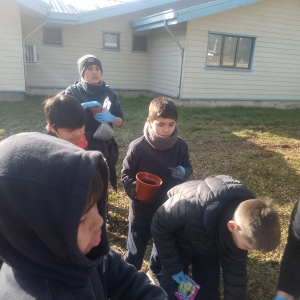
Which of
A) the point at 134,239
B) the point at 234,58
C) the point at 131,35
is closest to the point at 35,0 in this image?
the point at 131,35

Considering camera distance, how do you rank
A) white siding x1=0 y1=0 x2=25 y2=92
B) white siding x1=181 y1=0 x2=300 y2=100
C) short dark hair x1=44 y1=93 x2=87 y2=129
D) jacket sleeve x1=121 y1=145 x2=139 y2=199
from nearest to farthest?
short dark hair x1=44 y1=93 x2=87 y2=129 < jacket sleeve x1=121 y1=145 x2=139 y2=199 < white siding x1=0 y1=0 x2=25 y2=92 < white siding x1=181 y1=0 x2=300 y2=100

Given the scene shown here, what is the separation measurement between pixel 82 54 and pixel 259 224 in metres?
10.9

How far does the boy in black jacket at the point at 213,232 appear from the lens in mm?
1556

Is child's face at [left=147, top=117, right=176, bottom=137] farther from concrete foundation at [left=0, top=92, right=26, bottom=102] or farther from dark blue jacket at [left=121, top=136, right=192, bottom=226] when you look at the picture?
concrete foundation at [left=0, top=92, right=26, bottom=102]

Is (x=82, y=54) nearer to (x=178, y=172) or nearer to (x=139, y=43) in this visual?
(x=139, y=43)

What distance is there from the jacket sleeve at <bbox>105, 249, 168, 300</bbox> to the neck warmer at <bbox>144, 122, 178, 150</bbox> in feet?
3.39

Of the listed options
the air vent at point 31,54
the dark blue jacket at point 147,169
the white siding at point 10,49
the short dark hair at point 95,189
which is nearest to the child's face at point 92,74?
the dark blue jacket at point 147,169

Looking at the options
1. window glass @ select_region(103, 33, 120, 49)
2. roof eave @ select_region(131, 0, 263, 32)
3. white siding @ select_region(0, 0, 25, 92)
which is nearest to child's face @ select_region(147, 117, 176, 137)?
roof eave @ select_region(131, 0, 263, 32)

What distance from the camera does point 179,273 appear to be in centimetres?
200

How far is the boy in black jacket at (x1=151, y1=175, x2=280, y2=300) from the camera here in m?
1.56

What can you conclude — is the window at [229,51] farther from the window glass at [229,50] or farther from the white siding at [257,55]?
the white siding at [257,55]

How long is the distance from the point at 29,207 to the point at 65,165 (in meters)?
0.15

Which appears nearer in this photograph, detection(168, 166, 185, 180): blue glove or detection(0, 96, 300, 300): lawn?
detection(168, 166, 185, 180): blue glove

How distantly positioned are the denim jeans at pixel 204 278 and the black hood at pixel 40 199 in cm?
137
